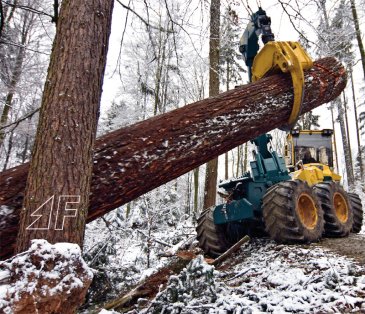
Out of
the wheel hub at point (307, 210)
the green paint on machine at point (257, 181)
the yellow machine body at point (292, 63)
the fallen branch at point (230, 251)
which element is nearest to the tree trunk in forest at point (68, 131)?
the yellow machine body at point (292, 63)

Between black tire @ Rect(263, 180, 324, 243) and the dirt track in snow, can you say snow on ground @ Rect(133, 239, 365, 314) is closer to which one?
the dirt track in snow

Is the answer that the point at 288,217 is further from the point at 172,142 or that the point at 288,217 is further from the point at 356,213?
the point at 356,213

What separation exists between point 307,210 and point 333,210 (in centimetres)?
71

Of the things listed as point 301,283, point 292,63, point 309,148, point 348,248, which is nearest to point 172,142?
point 292,63

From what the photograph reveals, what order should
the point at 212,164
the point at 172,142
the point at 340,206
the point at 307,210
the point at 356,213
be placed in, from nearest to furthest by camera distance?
1. the point at 172,142
2. the point at 307,210
3. the point at 340,206
4. the point at 356,213
5. the point at 212,164

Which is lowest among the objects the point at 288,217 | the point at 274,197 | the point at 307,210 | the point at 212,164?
the point at 288,217

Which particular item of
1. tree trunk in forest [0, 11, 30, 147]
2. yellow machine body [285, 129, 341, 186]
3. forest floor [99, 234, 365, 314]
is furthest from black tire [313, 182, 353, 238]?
tree trunk in forest [0, 11, 30, 147]

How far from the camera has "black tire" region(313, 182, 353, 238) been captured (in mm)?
5805

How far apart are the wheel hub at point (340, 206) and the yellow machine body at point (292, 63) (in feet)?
10.6

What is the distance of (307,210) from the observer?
5.45 metres

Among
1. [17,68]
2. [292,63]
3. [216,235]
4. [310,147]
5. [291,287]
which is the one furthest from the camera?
[17,68]

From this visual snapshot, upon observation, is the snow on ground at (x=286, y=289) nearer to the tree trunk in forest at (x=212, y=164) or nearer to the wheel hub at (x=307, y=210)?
the wheel hub at (x=307, y=210)

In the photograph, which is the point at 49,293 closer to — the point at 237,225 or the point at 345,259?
the point at 345,259

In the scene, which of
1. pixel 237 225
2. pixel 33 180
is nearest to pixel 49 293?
pixel 33 180
